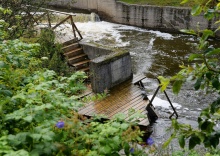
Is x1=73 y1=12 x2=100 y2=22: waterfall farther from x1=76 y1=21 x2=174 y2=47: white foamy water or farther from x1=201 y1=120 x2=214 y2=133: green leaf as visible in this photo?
x1=201 y1=120 x2=214 y2=133: green leaf

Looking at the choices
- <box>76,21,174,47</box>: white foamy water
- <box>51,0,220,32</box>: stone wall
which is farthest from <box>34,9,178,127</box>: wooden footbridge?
<box>51,0,220,32</box>: stone wall

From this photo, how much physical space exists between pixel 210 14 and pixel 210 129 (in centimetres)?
85

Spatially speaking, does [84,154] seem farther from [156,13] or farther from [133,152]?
[156,13]

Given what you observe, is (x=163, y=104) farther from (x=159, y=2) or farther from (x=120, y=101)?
(x=159, y=2)

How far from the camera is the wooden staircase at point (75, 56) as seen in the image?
980 centimetres

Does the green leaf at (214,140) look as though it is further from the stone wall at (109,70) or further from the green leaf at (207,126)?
the stone wall at (109,70)

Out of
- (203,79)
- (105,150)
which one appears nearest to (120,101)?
(105,150)

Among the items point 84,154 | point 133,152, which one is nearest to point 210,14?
point 133,152

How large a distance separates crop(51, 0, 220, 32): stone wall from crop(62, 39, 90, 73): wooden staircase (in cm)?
880

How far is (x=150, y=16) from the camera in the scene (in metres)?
18.5

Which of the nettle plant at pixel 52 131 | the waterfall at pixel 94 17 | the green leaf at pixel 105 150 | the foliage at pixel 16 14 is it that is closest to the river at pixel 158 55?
the waterfall at pixel 94 17

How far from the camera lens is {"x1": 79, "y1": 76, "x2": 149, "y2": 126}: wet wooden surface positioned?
7250mm

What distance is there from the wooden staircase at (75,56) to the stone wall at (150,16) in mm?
8799

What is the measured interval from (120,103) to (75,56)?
3.31 meters
